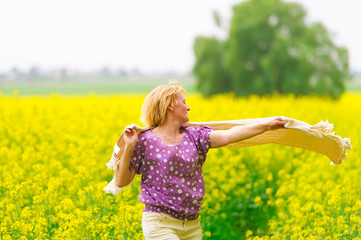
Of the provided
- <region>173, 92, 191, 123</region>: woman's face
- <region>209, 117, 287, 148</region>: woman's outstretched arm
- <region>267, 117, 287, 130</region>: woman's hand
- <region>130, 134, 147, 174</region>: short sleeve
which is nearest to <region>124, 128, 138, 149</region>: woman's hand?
<region>130, 134, 147, 174</region>: short sleeve

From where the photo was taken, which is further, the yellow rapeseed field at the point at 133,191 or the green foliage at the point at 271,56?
the green foliage at the point at 271,56

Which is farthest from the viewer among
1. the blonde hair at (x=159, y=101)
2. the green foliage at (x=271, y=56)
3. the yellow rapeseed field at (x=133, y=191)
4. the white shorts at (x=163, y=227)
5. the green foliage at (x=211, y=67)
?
the green foliage at (x=211, y=67)

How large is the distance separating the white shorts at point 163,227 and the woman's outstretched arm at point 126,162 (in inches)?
13.6

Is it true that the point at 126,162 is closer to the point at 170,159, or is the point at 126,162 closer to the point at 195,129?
the point at 170,159

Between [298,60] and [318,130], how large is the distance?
16.7 m

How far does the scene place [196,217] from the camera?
4.20 metres

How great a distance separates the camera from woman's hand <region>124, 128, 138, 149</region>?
13.2ft

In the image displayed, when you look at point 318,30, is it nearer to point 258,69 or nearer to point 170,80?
point 258,69

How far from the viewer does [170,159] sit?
4043mm

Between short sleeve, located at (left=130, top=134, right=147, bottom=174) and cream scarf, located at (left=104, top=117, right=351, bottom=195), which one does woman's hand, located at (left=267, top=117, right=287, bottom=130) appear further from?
short sleeve, located at (left=130, top=134, right=147, bottom=174)

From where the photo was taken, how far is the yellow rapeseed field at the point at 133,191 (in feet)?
17.9

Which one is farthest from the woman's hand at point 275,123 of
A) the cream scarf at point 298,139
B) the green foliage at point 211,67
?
the green foliage at point 211,67

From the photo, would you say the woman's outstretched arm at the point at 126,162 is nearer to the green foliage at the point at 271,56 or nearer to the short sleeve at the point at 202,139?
the short sleeve at the point at 202,139

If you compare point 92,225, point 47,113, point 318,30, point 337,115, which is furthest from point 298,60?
point 92,225
